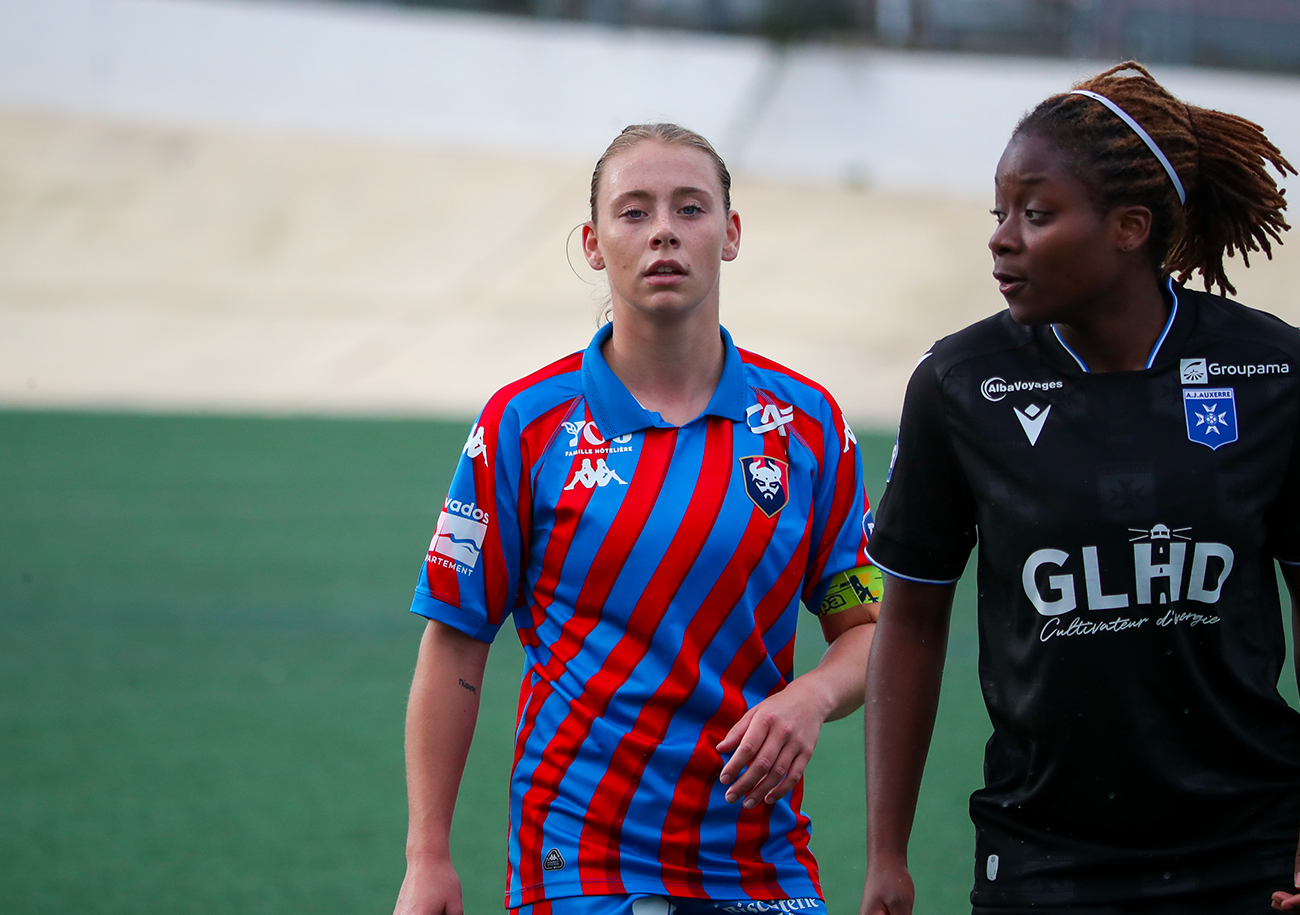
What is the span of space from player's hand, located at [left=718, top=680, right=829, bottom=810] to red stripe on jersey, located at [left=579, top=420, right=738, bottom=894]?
141 millimetres

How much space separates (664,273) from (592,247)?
26 centimetres

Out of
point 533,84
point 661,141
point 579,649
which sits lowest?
point 579,649

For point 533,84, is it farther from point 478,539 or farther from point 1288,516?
point 1288,516

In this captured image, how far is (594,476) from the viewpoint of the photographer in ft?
9.29

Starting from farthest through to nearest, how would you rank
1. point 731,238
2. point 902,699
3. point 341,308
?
point 341,308
point 731,238
point 902,699

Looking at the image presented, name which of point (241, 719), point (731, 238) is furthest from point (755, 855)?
point (241, 719)

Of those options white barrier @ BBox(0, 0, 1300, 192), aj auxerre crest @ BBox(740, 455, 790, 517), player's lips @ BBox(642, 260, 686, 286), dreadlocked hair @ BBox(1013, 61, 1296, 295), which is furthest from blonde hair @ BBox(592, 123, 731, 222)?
white barrier @ BBox(0, 0, 1300, 192)

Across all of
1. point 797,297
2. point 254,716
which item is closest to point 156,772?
point 254,716

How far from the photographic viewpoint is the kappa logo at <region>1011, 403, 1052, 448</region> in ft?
7.54

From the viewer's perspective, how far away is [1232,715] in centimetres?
224

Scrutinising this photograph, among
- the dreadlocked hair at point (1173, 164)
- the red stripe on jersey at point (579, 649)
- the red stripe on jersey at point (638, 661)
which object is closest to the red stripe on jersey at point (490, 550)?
the red stripe on jersey at point (579, 649)

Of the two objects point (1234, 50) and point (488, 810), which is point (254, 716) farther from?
point (1234, 50)

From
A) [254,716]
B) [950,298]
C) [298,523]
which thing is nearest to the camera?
[254,716]

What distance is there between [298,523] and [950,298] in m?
15.1
